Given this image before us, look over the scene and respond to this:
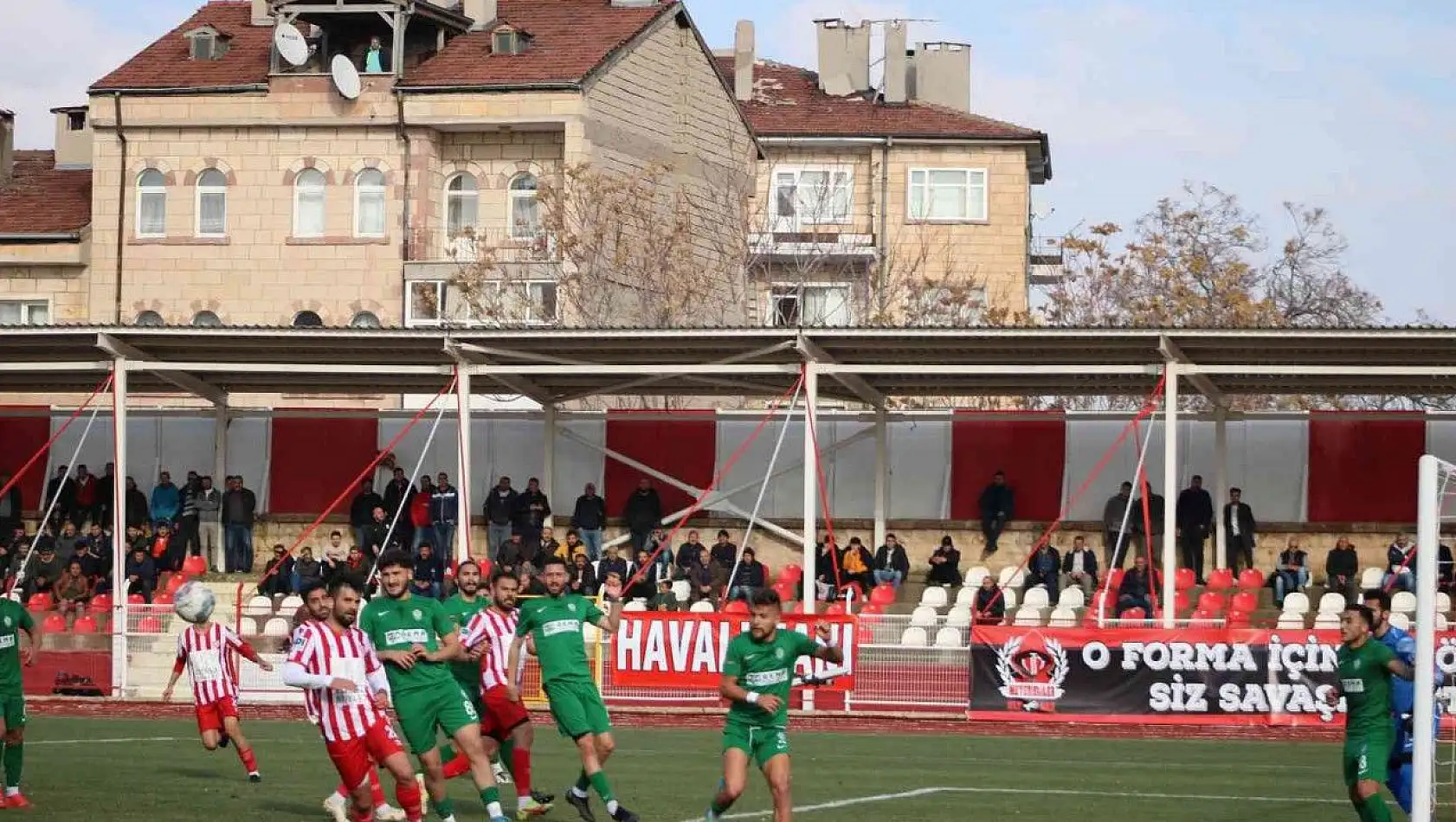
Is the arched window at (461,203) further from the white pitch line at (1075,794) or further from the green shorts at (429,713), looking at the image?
the green shorts at (429,713)

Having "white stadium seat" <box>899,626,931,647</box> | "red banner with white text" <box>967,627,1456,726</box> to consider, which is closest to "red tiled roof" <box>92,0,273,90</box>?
"white stadium seat" <box>899,626,931,647</box>

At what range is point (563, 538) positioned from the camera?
3716 centimetres

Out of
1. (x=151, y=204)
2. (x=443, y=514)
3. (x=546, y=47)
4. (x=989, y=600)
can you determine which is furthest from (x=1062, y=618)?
(x=151, y=204)

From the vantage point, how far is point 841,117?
7075cm

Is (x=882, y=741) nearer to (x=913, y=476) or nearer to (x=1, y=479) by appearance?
(x=913, y=476)

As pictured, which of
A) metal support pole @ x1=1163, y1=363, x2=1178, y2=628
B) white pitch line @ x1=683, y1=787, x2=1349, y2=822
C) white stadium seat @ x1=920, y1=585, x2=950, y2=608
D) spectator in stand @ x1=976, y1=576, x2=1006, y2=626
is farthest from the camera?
white stadium seat @ x1=920, y1=585, x2=950, y2=608

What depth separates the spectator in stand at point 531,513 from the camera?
35.1 m

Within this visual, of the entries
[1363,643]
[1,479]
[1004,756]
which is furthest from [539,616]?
[1,479]

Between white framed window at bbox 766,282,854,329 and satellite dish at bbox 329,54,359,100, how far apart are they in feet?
46.3

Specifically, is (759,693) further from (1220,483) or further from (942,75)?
(942,75)

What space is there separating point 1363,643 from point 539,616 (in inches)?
230

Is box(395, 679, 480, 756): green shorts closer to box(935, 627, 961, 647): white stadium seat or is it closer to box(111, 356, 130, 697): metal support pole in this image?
box(935, 627, 961, 647): white stadium seat

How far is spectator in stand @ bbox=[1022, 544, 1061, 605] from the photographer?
3312 centimetres

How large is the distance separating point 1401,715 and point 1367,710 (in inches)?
38.5
